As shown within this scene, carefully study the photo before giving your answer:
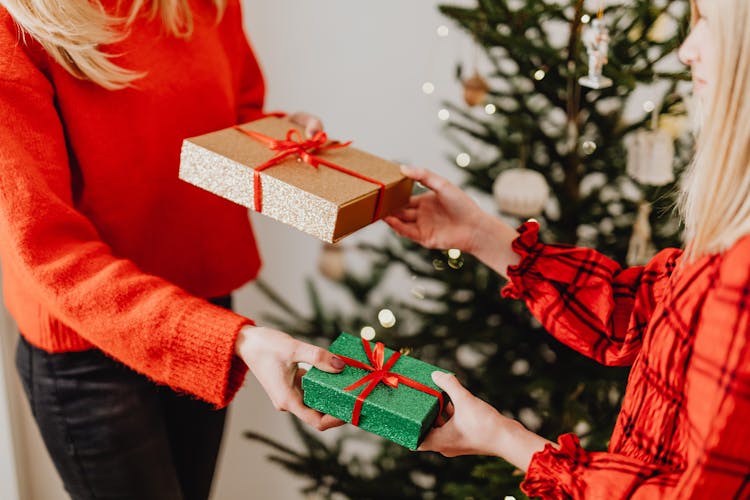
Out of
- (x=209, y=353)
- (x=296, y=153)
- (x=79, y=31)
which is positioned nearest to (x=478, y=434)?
(x=209, y=353)

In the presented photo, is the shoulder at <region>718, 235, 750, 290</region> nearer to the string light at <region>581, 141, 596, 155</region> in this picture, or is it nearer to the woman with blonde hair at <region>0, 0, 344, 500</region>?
the woman with blonde hair at <region>0, 0, 344, 500</region>

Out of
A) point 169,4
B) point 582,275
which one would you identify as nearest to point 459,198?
point 582,275

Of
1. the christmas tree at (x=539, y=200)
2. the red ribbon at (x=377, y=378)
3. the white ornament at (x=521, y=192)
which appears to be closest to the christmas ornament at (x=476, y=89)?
the christmas tree at (x=539, y=200)

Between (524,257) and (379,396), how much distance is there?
0.98 ft

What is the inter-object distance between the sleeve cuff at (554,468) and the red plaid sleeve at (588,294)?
7.3 inches

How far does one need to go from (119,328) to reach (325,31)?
1.06 metres

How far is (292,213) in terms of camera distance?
837 mm

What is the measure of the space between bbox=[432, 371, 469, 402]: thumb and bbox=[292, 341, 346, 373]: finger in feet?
0.38

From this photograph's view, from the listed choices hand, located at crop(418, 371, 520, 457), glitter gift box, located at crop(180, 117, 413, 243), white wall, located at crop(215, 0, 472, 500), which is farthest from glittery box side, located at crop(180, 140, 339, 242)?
white wall, located at crop(215, 0, 472, 500)

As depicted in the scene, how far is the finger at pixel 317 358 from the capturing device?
2.49 ft

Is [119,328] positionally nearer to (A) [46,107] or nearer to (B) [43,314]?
(B) [43,314]

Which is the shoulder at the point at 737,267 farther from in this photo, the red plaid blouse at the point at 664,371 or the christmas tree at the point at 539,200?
the christmas tree at the point at 539,200

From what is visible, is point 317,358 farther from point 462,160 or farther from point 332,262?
point 332,262

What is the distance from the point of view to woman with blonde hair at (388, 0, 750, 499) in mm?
523
